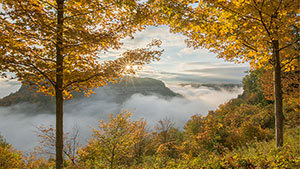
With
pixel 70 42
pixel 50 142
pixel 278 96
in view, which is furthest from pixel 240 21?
pixel 50 142

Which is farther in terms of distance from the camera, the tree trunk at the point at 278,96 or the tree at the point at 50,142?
the tree at the point at 50,142

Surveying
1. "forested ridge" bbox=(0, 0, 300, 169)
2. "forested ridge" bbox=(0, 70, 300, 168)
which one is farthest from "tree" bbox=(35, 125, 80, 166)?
"forested ridge" bbox=(0, 0, 300, 169)

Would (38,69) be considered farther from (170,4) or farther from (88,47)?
(170,4)

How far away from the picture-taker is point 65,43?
3.96 metres

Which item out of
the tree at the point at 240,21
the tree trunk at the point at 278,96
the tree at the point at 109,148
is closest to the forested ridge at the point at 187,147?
the tree at the point at 109,148

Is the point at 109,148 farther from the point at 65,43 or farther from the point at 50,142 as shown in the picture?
the point at 65,43

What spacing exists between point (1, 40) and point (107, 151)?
6173mm

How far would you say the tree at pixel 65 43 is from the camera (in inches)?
133

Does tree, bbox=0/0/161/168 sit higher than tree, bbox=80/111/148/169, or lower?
higher

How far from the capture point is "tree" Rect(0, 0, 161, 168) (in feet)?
11.1

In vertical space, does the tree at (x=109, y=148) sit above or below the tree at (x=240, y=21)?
below

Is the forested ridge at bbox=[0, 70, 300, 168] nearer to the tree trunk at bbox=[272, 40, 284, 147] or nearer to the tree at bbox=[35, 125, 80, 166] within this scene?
the tree at bbox=[35, 125, 80, 166]

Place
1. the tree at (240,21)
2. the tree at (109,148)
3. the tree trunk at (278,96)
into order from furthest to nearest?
the tree at (109,148) < the tree trunk at (278,96) < the tree at (240,21)

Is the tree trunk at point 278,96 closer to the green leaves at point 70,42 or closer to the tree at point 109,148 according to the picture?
the green leaves at point 70,42
